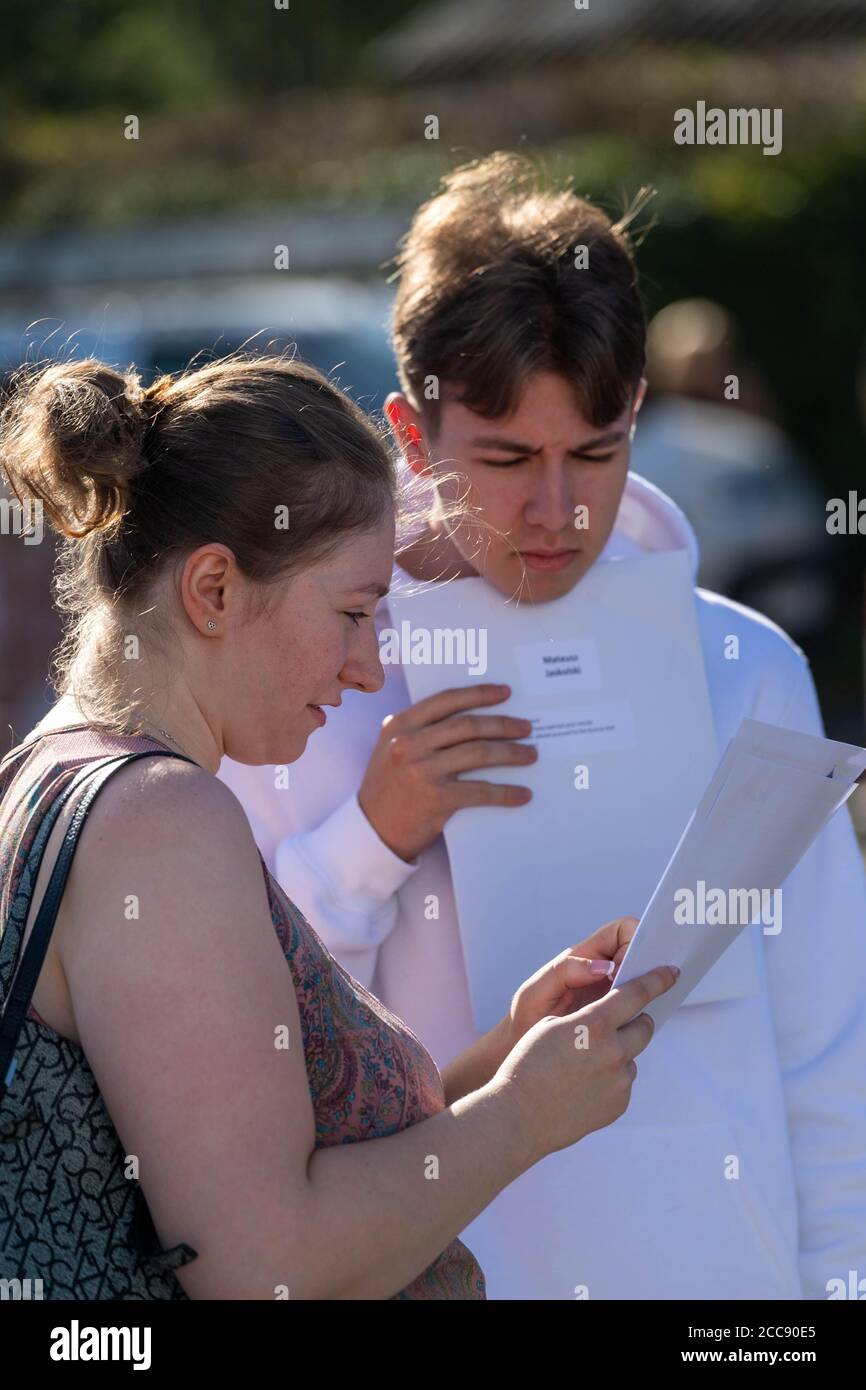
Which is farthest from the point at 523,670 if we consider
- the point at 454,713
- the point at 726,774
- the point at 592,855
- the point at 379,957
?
the point at 726,774

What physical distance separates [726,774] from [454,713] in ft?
1.96

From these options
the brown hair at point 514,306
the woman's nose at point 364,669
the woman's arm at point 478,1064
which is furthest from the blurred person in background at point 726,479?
the woman's nose at point 364,669

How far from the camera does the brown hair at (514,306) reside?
2.26 m

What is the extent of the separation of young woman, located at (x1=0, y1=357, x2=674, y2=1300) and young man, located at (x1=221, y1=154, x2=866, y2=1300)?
13.0 inches

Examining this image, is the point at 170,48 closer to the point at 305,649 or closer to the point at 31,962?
the point at 305,649

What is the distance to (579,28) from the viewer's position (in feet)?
79.3

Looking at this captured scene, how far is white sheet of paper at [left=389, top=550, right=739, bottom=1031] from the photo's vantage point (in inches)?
88.4

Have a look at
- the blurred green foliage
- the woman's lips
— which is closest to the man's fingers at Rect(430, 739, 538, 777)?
the woman's lips

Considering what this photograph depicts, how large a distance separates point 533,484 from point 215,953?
3.38 feet

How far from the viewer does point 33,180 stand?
67.3 ft

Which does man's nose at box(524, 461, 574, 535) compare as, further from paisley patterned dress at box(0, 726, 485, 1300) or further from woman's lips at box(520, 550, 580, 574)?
paisley patterned dress at box(0, 726, 485, 1300)

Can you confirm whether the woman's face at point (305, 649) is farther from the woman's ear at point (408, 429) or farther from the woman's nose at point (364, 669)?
the woman's ear at point (408, 429)

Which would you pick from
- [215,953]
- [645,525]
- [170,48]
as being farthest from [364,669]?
[170,48]
